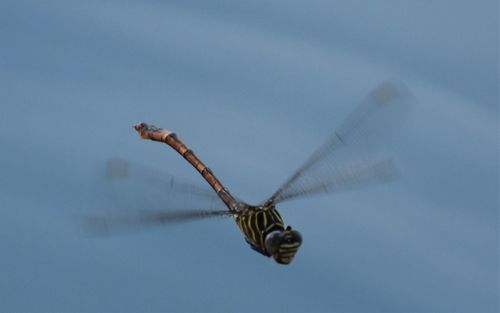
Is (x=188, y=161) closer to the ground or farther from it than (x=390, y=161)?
farther from it

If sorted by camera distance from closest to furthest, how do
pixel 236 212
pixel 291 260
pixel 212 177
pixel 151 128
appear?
pixel 291 260 < pixel 236 212 < pixel 212 177 < pixel 151 128

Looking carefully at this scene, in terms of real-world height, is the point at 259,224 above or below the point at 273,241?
above

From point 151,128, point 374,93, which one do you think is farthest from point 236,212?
point 151,128

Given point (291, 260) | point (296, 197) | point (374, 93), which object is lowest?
point (291, 260)

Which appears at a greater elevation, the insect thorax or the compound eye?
the insect thorax

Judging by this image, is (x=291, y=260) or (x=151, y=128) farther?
(x=151, y=128)

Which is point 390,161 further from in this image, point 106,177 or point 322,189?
point 106,177

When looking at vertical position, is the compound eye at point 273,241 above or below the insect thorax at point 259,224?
below

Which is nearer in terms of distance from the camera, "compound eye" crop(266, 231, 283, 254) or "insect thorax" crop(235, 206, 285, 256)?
"compound eye" crop(266, 231, 283, 254)
